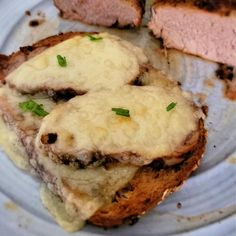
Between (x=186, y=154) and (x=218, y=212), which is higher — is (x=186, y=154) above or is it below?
above

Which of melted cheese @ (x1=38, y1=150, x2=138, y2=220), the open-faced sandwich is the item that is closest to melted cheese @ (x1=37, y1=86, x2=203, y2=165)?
the open-faced sandwich

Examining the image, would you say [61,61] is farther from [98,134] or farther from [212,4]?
[212,4]

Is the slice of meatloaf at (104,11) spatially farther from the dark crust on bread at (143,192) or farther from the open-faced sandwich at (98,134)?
the dark crust on bread at (143,192)

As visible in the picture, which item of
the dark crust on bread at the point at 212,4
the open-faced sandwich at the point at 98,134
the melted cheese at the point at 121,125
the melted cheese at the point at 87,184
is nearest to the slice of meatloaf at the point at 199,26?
the dark crust on bread at the point at 212,4

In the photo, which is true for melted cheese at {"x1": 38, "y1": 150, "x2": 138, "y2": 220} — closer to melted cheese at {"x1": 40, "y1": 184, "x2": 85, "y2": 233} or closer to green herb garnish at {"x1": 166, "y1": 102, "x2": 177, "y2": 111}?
melted cheese at {"x1": 40, "y1": 184, "x2": 85, "y2": 233}

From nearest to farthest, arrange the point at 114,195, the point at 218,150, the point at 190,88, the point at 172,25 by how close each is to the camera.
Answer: the point at 114,195 → the point at 218,150 → the point at 190,88 → the point at 172,25

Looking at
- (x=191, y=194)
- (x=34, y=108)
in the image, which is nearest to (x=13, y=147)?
(x=34, y=108)

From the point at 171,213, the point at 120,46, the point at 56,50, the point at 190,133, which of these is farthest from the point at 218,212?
the point at 56,50

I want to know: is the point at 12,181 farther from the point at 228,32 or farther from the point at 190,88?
the point at 228,32
